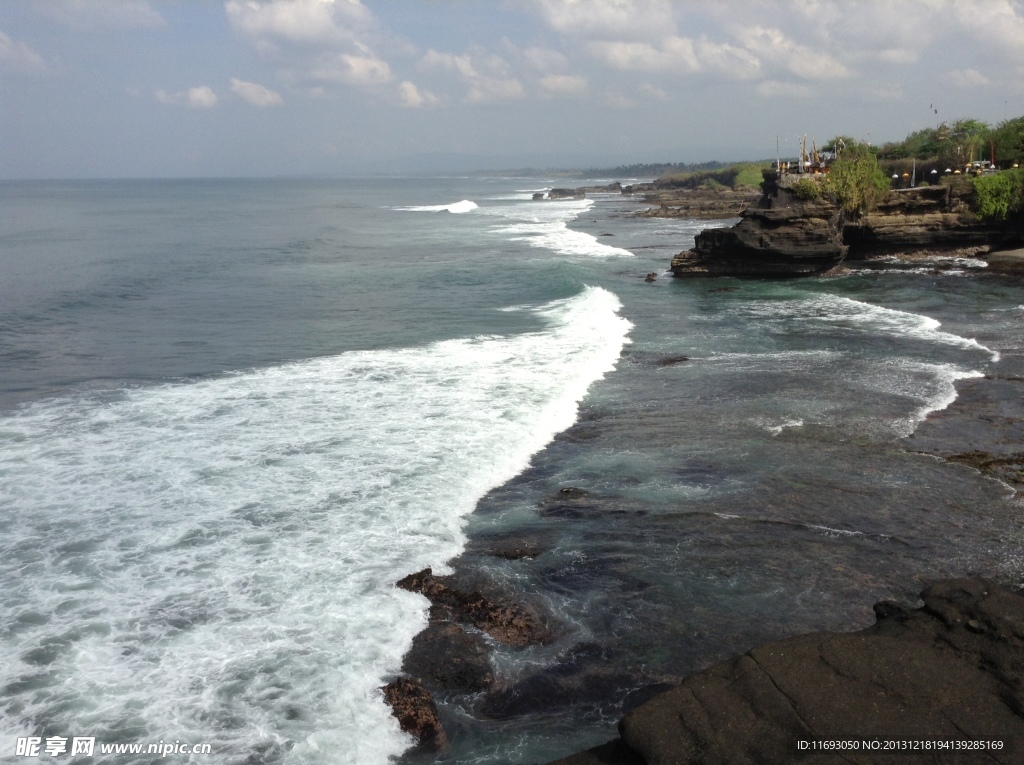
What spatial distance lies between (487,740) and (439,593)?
2.89 metres

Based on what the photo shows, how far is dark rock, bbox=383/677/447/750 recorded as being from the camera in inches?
328

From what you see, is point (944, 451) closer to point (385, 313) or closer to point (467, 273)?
point (385, 313)

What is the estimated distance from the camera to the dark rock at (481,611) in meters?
10.0

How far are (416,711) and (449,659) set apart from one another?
115cm

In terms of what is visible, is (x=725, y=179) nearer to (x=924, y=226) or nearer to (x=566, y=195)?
(x=566, y=195)

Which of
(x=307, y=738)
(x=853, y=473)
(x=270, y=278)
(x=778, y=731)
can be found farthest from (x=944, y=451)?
(x=270, y=278)

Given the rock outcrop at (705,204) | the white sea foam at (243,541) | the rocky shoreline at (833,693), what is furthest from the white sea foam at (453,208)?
→ the rocky shoreline at (833,693)

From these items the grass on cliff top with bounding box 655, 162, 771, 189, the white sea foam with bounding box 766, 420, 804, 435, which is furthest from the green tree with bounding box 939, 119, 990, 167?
the white sea foam with bounding box 766, 420, 804, 435

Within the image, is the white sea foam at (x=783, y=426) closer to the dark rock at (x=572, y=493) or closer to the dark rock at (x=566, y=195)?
the dark rock at (x=572, y=493)

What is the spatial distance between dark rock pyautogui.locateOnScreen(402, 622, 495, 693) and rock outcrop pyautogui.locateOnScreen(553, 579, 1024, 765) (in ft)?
8.73

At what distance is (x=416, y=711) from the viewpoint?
8578 mm

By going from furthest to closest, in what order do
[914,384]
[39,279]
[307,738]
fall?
[39,279] → [914,384] → [307,738]

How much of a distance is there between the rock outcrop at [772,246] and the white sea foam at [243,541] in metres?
22.0

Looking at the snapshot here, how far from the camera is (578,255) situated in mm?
49531
